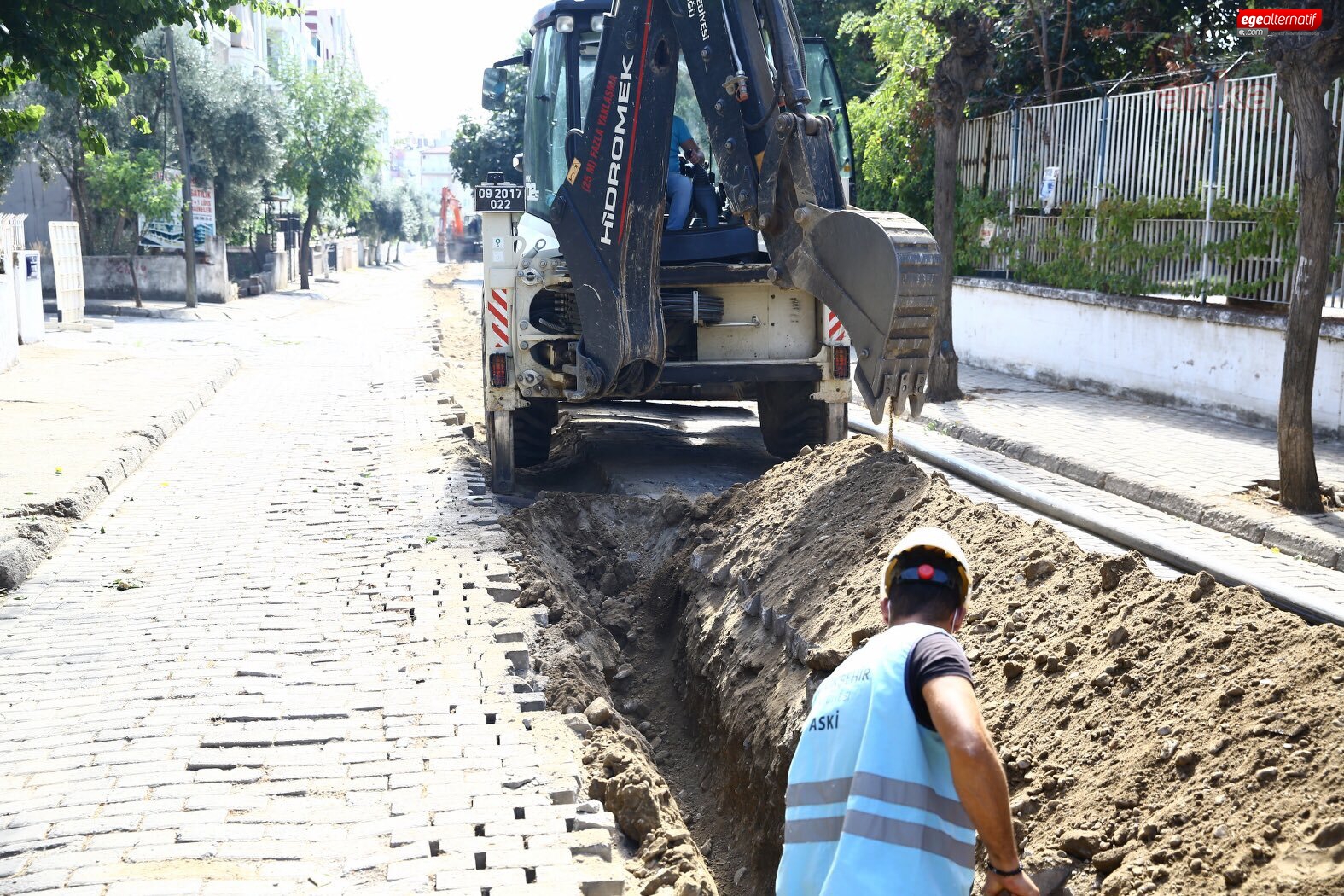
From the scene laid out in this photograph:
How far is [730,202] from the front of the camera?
7.87m

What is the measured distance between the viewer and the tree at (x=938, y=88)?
14.0 m

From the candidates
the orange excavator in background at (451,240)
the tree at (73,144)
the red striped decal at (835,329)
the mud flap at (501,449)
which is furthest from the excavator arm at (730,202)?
the orange excavator in background at (451,240)

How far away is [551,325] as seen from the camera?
9.27 metres

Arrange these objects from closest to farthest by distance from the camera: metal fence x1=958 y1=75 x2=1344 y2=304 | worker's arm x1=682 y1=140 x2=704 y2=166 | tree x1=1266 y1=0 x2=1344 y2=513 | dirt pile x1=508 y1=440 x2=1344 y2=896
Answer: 1. dirt pile x1=508 y1=440 x2=1344 y2=896
2. tree x1=1266 y1=0 x2=1344 y2=513
3. worker's arm x1=682 y1=140 x2=704 y2=166
4. metal fence x1=958 y1=75 x2=1344 y2=304

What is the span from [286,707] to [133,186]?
1014 inches

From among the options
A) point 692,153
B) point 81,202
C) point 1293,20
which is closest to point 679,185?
point 692,153

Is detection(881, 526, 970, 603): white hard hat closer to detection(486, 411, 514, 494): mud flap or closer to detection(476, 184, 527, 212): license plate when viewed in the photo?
detection(486, 411, 514, 494): mud flap

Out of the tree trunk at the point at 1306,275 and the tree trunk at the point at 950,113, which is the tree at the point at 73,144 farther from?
the tree trunk at the point at 1306,275

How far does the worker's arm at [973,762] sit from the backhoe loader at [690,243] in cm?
437

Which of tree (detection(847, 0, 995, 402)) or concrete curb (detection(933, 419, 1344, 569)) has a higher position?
tree (detection(847, 0, 995, 402))

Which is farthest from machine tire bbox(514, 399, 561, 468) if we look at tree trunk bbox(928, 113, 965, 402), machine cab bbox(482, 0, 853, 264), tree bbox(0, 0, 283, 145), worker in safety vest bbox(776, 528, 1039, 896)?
worker in safety vest bbox(776, 528, 1039, 896)

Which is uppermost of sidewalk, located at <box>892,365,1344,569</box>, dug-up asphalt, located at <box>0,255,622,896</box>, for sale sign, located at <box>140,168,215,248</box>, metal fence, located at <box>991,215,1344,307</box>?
for sale sign, located at <box>140,168,215,248</box>

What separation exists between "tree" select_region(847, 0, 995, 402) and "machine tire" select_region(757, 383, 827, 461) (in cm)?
148

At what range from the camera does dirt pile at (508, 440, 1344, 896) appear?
3.26 meters
